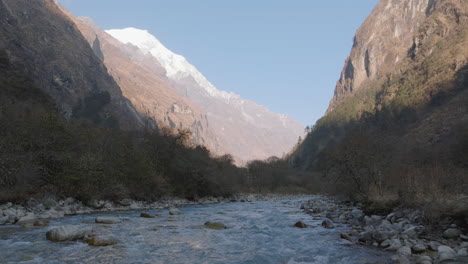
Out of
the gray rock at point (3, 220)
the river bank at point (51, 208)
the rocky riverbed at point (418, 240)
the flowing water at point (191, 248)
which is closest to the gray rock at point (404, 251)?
the rocky riverbed at point (418, 240)

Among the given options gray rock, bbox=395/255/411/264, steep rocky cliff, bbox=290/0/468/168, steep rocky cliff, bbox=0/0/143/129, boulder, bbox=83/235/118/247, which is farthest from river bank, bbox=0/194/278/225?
steep rocky cliff, bbox=0/0/143/129

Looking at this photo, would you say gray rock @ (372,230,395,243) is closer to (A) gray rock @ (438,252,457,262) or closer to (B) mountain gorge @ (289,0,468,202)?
(A) gray rock @ (438,252,457,262)

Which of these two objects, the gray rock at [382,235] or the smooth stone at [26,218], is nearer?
the gray rock at [382,235]

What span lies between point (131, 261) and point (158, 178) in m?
29.9

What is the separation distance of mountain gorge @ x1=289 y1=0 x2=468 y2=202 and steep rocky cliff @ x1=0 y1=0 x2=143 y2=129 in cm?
8475

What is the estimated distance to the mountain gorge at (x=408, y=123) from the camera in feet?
73.5

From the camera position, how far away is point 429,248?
36.4ft

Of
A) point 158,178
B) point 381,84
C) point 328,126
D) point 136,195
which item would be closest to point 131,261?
point 136,195

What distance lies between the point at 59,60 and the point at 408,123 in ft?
408

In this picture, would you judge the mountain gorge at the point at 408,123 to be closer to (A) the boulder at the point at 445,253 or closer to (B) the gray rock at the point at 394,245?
(B) the gray rock at the point at 394,245

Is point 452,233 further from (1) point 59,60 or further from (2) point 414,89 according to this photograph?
(1) point 59,60

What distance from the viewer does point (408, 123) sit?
99.1m

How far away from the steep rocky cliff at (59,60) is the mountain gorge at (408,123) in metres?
84.7

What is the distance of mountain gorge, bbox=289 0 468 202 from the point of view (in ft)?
73.5
